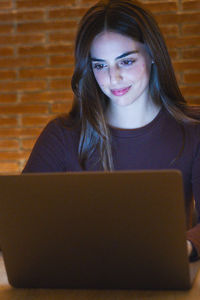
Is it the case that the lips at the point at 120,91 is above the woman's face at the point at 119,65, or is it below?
below

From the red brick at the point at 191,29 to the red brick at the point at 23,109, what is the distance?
97 cm

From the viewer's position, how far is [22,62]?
126 inches

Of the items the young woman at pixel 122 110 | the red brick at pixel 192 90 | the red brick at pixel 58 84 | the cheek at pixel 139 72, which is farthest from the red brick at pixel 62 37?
the cheek at pixel 139 72

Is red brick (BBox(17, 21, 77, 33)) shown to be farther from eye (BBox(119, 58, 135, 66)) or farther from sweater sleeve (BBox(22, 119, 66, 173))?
eye (BBox(119, 58, 135, 66))

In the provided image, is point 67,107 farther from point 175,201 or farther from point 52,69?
point 175,201

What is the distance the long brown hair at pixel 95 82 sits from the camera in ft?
5.14

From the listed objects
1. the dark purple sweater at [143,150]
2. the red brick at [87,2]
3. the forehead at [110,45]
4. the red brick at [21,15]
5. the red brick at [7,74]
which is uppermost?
the red brick at [87,2]

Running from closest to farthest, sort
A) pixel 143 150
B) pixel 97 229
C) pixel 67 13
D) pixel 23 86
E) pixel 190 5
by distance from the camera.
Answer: pixel 97 229 < pixel 143 150 < pixel 190 5 < pixel 67 13 < pixel 23 86

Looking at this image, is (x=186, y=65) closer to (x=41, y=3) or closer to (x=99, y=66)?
(x=41, y=3)

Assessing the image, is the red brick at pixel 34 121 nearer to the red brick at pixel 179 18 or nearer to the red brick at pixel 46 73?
the red brick at pixel 46 73

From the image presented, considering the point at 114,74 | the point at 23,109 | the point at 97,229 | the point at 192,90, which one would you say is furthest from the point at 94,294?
the point at 23,109

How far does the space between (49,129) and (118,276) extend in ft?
2.88

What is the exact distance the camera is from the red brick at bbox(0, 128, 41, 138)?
3.23 meters

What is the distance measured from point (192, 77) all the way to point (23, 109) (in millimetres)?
1069
